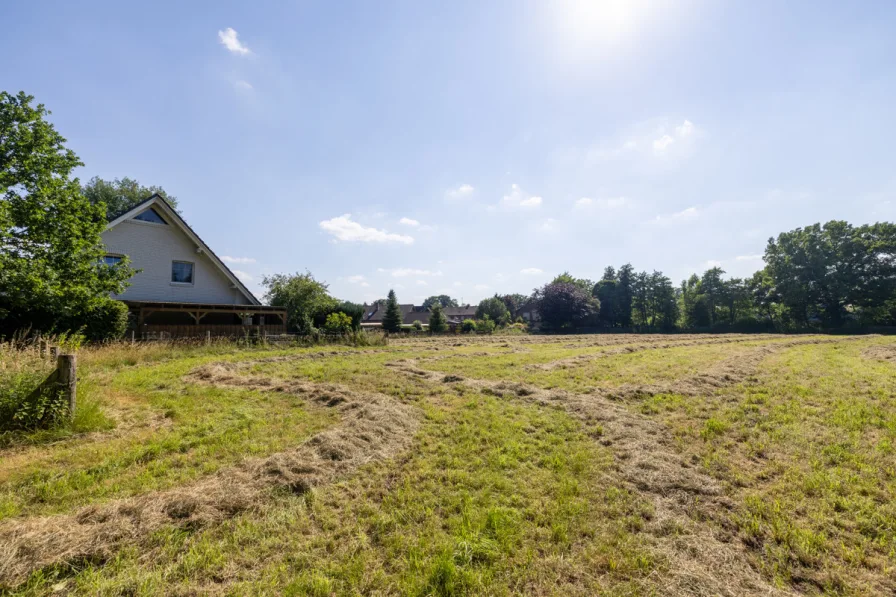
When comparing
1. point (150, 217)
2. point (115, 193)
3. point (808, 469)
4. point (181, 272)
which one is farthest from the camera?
point (115, 193)

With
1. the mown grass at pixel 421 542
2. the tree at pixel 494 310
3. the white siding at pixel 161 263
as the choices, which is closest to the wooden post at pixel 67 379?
the mown grass at pixel 421 542

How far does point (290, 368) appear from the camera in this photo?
1146 cm

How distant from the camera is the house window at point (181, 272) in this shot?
18114mm

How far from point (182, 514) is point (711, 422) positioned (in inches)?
315

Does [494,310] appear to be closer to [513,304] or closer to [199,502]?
[513,304]

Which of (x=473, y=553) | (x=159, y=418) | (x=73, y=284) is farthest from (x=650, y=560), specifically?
(x=73, y=284)

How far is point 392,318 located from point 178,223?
2487cm

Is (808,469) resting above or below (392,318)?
below

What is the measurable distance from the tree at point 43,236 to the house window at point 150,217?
3566 millimetres

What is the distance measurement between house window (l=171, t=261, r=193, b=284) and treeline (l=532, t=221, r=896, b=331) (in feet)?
152

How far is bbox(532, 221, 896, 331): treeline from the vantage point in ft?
147

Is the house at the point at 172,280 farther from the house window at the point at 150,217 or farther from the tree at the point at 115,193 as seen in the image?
the tree at the point at 115,193

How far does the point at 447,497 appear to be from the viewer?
12.6 feet

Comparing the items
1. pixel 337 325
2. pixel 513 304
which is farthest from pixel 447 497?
pixel 513 304
